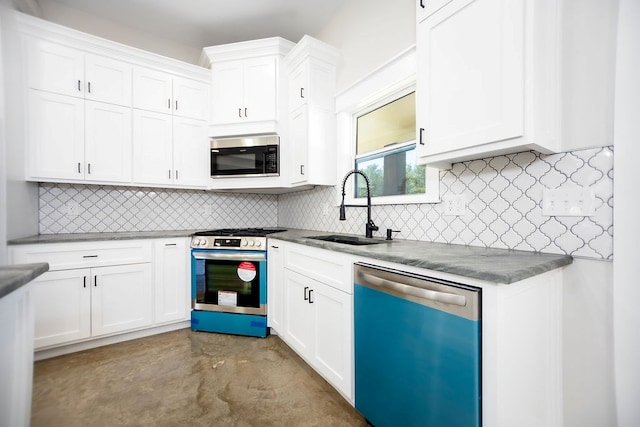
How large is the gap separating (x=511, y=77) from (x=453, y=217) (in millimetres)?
814

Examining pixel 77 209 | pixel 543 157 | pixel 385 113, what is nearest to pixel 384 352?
pixel 543 157

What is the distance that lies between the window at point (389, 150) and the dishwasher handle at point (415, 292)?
917 mm

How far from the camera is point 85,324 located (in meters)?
2.26

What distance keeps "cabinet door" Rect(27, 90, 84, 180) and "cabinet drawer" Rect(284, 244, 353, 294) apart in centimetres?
205

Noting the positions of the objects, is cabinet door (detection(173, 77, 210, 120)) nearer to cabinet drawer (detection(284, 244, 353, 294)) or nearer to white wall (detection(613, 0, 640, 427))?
cabinet drawer (detection(284, 244, 353, 294))

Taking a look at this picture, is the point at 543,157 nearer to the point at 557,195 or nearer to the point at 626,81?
the point at 557,195

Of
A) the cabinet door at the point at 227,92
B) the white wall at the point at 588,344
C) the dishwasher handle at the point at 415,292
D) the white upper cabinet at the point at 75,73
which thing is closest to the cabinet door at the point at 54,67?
the white upper cabinet at the point at 75,73

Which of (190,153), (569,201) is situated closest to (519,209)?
(569,201)

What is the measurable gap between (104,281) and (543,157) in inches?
125

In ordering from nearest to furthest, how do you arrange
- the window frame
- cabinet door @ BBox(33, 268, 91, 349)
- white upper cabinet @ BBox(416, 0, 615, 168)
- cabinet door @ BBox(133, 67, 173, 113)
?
white upper cabinet @ BBox(416, 0, 615, 168)
the window frame
cabinet door @ BBox(33, 268, 91, 349)
cabinet door @ BBox(133, 67, 173, 113)

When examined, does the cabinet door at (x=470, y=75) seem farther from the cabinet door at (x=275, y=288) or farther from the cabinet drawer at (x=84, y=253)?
the cabinet drawer at (x=84, y=253)

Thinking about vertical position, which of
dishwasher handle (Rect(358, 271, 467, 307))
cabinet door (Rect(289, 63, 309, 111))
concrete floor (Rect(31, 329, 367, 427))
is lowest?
concrete floor (Rect(31, 329, 367, 427))

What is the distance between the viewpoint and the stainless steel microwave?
2787 mm

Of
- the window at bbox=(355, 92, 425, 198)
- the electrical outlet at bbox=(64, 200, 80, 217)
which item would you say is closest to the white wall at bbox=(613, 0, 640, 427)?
the window at bbox=(355, 92, 425, 198)
